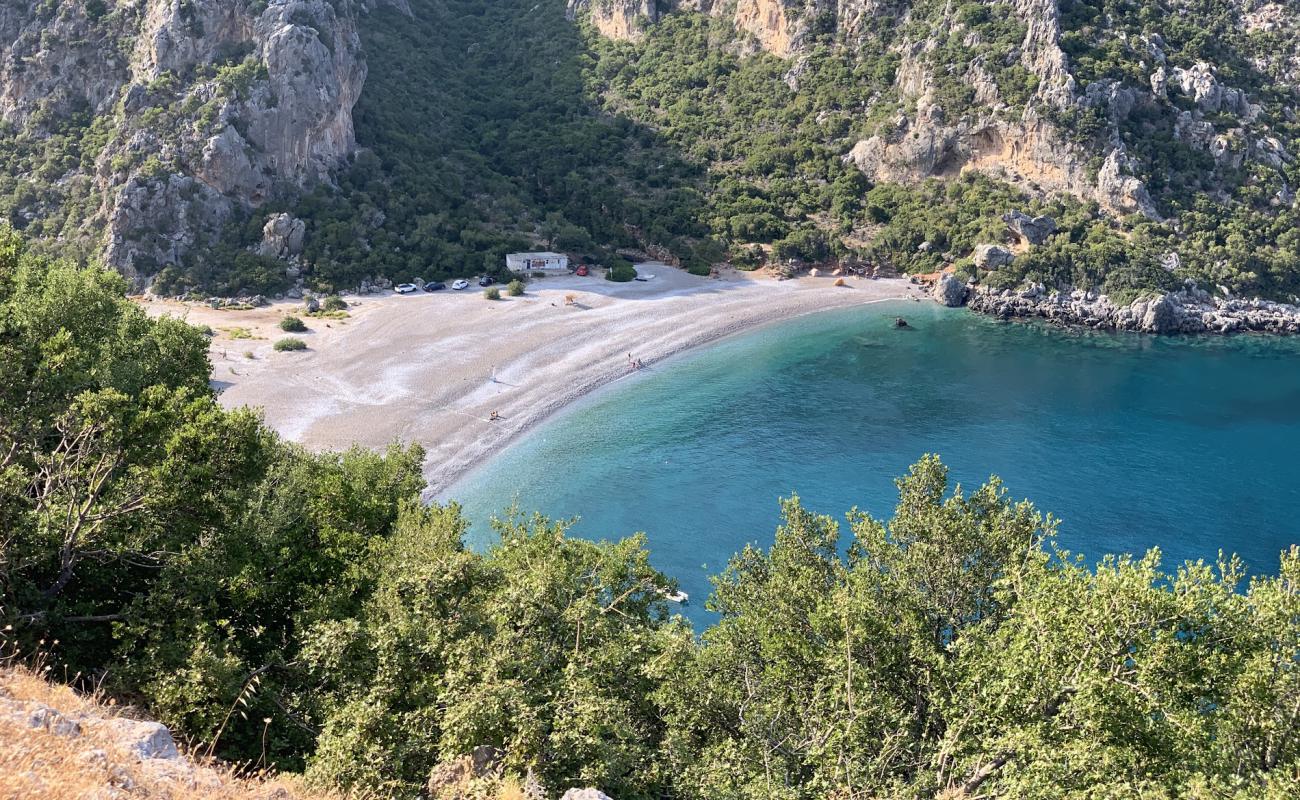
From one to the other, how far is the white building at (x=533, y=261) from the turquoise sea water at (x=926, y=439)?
19.8m

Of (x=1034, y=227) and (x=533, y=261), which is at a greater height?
(x=533, y=261)

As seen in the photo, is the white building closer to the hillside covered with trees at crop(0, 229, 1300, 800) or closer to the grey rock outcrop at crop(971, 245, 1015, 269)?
the grey rock outcrop at crop(971, 245, 1015, 269)

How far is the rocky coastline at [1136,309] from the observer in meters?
66.6

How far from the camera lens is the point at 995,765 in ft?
42.5

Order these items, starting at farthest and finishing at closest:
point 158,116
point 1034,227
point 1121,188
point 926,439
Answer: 1. point 1034,227
2. point 1121,188
3. point 158,116
4. point 926,439

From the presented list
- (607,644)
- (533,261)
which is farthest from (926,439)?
(533,261)

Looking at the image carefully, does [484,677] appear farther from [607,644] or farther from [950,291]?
[950,291]

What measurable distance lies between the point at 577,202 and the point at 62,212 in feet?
141

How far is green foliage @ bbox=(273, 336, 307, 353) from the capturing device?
5334 centimetres

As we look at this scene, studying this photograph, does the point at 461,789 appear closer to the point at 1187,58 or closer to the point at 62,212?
the point at 62,212

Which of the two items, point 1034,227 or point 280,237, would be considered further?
point 1034,227

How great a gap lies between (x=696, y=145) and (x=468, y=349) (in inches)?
1708

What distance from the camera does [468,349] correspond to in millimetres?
57062

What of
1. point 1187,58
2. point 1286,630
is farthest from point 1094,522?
point 1187,58
